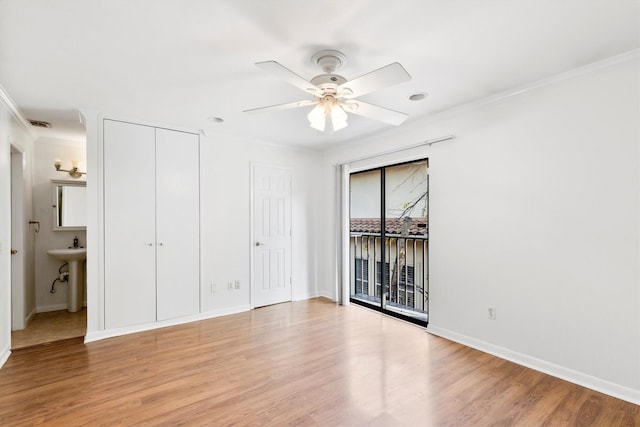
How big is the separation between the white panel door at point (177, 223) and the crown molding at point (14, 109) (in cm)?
124

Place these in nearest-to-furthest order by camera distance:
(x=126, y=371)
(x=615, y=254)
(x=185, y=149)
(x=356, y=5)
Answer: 1. (x=356, y=5)
2. (x=615, y=254)
3. (x=126, y=371)
4. (x=185, y=149)

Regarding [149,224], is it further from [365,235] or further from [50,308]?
[365,235]

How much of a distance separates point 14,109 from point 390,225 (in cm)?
435

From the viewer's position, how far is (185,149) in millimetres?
3789

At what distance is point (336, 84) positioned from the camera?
82.0 inches

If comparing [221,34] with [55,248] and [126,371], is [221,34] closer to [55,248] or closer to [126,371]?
[126,371]

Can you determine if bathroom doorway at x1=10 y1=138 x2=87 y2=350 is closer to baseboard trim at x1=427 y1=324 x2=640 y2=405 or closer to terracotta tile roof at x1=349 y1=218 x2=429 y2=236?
terracotta tile roof at x1=349 y1=218 x2=429 y2=236

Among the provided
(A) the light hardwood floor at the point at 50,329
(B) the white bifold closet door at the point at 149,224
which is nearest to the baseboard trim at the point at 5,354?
(A) the light hardwood floor at the point at 50,329

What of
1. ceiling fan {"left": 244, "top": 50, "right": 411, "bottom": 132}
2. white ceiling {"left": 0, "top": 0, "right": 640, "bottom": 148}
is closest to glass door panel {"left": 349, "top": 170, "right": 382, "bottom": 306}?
white ceiling {"left": 0, "top": 0, "right": 640, "bottom": 148}

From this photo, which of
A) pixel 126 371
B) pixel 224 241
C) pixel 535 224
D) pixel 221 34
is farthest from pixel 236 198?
pixel 535 224

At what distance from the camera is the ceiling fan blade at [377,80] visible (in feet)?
5.61

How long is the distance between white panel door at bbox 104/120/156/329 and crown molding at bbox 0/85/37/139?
735 mm

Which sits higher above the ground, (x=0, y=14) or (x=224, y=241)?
(x=0, y=14)

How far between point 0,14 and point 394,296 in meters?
4.51
